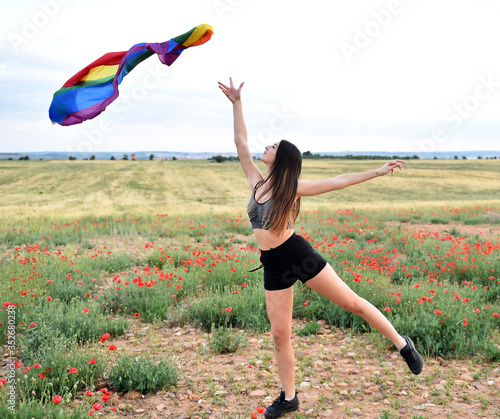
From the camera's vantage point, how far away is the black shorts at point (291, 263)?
3570mm

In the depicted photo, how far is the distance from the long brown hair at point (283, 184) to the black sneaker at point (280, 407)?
1.60m

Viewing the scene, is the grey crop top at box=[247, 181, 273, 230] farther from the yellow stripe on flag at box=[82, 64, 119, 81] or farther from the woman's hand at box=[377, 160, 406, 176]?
the yellow stripe on flag at box=[82, 64, 119, 81]

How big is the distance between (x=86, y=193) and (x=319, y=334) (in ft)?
89.7

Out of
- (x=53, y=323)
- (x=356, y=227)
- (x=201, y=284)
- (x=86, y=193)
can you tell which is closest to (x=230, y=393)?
(x=53, y=323)

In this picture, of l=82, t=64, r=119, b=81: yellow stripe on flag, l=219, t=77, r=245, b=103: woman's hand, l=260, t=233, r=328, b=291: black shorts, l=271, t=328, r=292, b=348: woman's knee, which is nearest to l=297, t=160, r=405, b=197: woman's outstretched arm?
l=260, t=233, r=328, b=291: black shorts

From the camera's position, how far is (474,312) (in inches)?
214

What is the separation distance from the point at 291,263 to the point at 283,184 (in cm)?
67

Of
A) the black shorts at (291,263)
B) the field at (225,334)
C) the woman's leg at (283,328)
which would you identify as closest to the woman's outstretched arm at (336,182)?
the black shorts at (291,263)

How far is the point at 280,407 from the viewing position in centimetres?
383

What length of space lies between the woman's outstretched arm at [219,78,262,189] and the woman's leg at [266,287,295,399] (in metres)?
1.06

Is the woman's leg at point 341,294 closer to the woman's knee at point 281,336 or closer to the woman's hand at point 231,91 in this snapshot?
the woman's knee at point 281,336

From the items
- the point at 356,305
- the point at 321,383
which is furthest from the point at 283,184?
the point at 321,383

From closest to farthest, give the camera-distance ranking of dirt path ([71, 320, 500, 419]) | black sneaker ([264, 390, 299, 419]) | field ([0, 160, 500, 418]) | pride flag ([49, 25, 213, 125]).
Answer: black sneaker ([264, 390, 299, 419]) < dirt path ([71, 320, 500, 419]) < field ([0, 160, 500, 418]) < pride flag ([49, 25, 213, 125])

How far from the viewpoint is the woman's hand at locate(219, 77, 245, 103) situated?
4.35m
